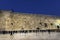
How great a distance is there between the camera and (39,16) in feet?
13.2

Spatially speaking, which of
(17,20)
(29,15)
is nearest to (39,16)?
(29,15)

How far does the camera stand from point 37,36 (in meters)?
2.86

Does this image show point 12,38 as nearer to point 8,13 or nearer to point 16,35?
point 16,35

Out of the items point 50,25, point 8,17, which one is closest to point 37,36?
point 50,25

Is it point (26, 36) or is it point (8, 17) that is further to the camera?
point (8, 17)

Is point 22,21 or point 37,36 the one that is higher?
point 22,21

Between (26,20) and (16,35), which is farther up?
(26,20)

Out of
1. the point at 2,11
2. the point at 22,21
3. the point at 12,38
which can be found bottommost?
the point at 12,38

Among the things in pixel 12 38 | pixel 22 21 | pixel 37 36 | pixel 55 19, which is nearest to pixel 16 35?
pixel 12 38

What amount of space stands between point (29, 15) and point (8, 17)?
0.55 meters

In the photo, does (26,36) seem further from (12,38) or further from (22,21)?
(22,21)

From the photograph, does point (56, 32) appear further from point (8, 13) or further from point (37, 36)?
point (8, 13)

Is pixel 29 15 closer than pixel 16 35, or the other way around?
pixel 16 35

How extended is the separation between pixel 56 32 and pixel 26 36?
0.56 m
